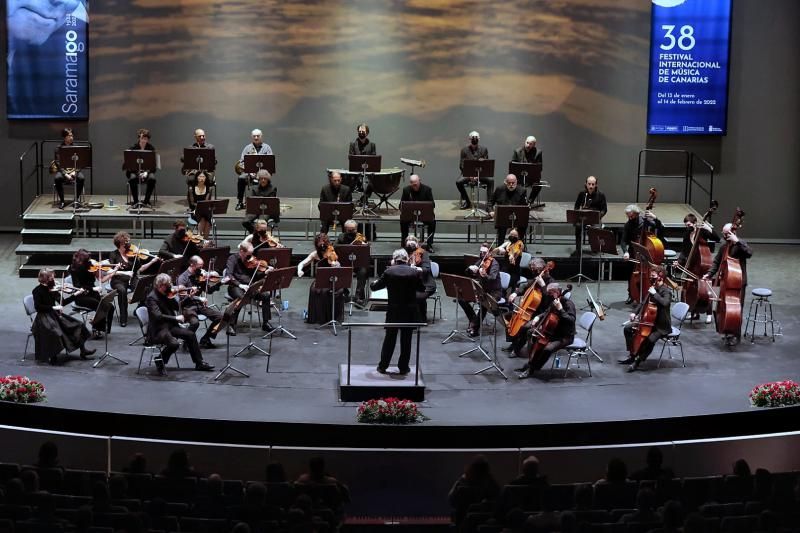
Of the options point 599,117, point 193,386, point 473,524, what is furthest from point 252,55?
point 473,524

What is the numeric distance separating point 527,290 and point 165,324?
395 cm

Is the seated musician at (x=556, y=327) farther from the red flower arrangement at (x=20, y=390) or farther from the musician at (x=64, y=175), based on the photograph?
the musician at (x=64, y=175)

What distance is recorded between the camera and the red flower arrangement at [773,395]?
13.2 meters

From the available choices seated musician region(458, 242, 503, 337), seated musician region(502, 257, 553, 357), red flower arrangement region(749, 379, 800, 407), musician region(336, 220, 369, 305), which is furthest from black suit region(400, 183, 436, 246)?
red flower arrangement region(749, 379, 800, 407)

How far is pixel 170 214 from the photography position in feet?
63.1

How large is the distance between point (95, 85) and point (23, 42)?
1262 millimetres

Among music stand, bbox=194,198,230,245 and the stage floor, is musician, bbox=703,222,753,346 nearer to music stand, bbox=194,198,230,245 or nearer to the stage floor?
the stage floor

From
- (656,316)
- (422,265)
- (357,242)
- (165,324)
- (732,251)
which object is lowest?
(165,324)

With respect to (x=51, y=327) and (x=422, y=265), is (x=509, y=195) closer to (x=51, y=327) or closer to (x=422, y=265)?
(x=422, y=265)

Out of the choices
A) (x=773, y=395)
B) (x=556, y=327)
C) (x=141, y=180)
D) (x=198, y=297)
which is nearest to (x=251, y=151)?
(x=141, y=180)

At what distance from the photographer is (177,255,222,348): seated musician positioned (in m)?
14.8

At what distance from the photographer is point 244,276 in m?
15.8

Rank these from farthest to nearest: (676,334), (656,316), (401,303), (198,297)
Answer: (198,297)
(676,334)
(656,316)
(401,303)

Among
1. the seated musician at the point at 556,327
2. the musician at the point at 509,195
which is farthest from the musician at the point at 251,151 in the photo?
the seated musician at the point at 556,327
